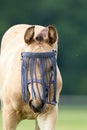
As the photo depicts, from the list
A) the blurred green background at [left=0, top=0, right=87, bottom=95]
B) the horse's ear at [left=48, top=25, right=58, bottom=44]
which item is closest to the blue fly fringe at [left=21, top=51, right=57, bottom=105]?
the horse's ear at [left=48, top=25, right=58, bottom=44]

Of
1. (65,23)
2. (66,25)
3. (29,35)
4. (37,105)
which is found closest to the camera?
(37,105)

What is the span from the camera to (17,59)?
8.53 metres

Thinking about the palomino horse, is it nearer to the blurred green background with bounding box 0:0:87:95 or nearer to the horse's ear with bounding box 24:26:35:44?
the horse's ear with bounding box 24:26:35:44

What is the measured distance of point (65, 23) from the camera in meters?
33.1

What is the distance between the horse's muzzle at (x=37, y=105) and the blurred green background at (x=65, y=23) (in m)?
22.3

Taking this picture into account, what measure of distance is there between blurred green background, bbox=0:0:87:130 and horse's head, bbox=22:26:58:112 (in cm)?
2074

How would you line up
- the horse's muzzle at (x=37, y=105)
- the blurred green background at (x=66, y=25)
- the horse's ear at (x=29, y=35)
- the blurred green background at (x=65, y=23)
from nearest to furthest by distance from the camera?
the horse's muzzle at (x=37, y=105), the horse's ear at (x=29, y=35), the blurred green background at (x=66, y=25), the blurred green background at (x=65, y=23)

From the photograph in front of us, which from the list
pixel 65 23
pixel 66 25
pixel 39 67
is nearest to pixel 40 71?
pixel 39 67

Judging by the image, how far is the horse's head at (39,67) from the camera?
7.85 meters

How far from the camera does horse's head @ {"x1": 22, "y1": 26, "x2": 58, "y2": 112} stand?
7852 millimetres

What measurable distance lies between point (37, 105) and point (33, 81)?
0.80ft

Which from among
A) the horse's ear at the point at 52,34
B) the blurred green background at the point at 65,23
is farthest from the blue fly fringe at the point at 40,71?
the blurred green background at the point at 65,23

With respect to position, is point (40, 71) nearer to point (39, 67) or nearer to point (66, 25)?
point (39, 67)

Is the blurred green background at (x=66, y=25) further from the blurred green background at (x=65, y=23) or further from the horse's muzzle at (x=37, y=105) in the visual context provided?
the horse's muzzle at (x=37, y=105)
